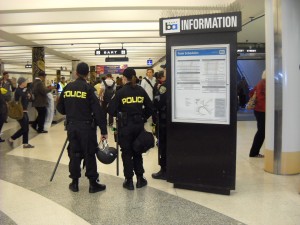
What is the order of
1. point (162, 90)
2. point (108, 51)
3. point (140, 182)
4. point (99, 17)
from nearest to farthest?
point (140, 182) < point (162, 90) < point (99, 17) < point (108, 51)

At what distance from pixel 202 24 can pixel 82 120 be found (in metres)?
1.82

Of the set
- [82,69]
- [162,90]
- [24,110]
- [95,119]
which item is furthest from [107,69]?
[95,119]

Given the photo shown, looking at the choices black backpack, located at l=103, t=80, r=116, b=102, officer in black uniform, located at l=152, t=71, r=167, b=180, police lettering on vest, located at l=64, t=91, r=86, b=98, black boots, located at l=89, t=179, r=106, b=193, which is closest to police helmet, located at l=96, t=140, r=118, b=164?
black boots, located at l=89, t=179, r=106, b=193

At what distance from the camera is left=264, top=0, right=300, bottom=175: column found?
16.6 feet

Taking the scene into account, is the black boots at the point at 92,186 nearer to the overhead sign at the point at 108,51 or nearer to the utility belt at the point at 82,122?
the utility belt at the point at 82,122

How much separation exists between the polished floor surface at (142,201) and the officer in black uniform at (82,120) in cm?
37

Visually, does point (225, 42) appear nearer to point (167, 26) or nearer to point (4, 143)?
point (167, 26)

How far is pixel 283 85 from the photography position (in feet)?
16.8

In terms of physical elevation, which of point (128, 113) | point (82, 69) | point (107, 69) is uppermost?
point (107, 69)

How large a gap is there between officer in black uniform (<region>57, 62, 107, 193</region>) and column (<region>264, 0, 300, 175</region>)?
2591 millimetres

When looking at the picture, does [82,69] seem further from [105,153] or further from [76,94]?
[105,153]

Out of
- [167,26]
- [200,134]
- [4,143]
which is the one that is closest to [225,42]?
[167,26]

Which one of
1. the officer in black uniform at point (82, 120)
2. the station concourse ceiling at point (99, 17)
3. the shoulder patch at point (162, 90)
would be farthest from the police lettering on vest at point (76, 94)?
the station concourse ceiling at point (99, 17)

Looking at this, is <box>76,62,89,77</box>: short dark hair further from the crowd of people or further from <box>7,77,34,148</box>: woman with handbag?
<box>7,77,34,148</box>: woman with handbag
